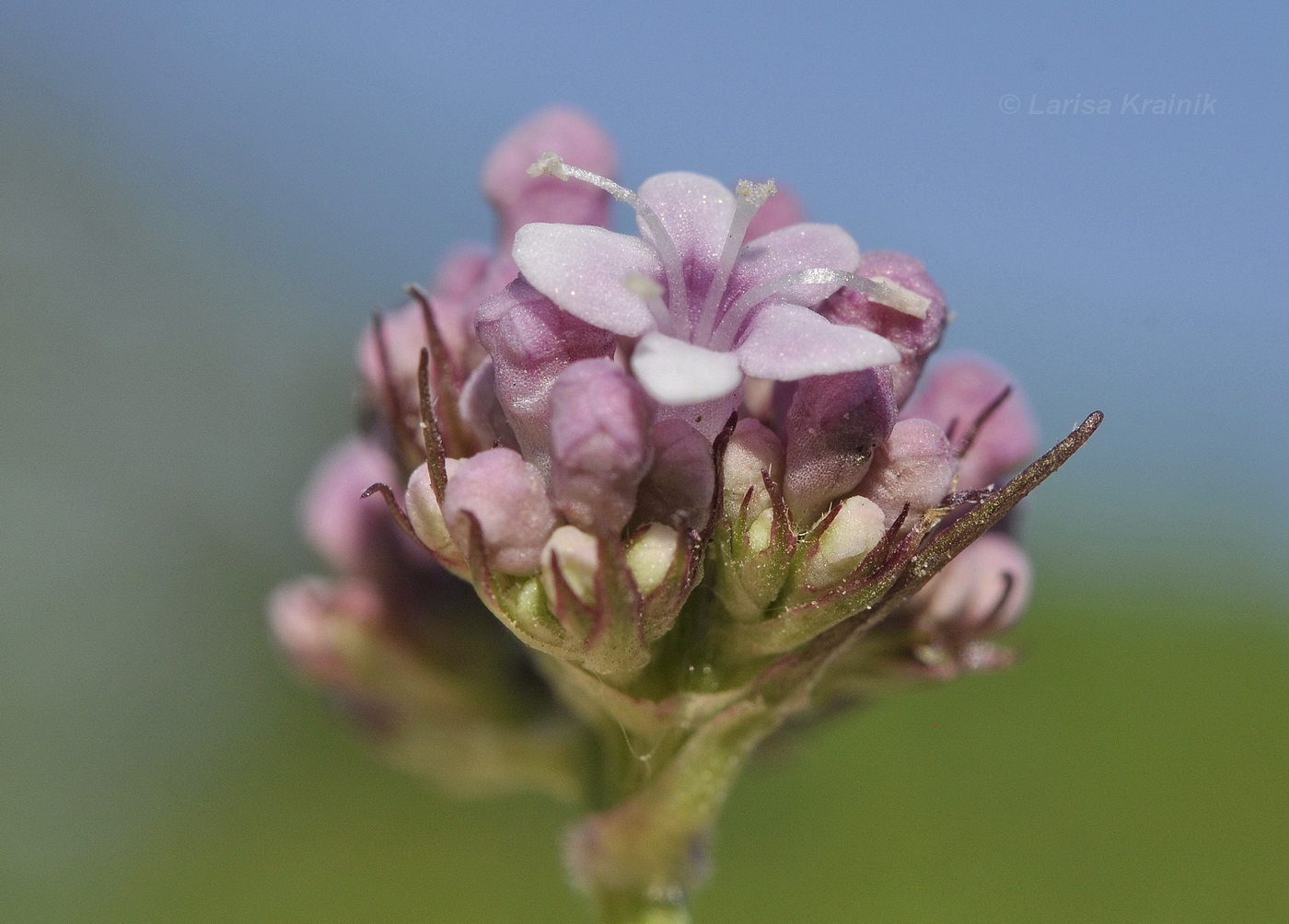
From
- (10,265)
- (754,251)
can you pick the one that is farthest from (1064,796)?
(10,265)

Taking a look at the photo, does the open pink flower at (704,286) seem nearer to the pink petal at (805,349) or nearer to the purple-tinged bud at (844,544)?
the pink petal at (805,349)

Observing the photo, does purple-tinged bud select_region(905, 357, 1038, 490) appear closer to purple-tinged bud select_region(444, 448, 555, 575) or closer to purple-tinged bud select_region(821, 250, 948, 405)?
purple-tinged bud select_region(821, 250, 948, 405)

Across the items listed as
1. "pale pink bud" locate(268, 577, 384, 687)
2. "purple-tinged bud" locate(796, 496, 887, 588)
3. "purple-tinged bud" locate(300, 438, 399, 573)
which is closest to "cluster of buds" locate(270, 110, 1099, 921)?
"purple-tinged bud" locate(796, 496, 887, 588)

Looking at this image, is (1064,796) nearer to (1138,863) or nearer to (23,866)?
(1138,863)

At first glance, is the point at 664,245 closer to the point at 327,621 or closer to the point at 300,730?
the point at 327,621

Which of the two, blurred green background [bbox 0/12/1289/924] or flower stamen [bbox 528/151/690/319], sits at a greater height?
flower stamen [bbox 528/151/690/319]

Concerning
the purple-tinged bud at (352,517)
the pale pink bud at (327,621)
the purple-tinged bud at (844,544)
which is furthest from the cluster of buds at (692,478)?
the pale pink bud at (327,621)

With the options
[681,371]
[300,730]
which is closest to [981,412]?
[681,371]
